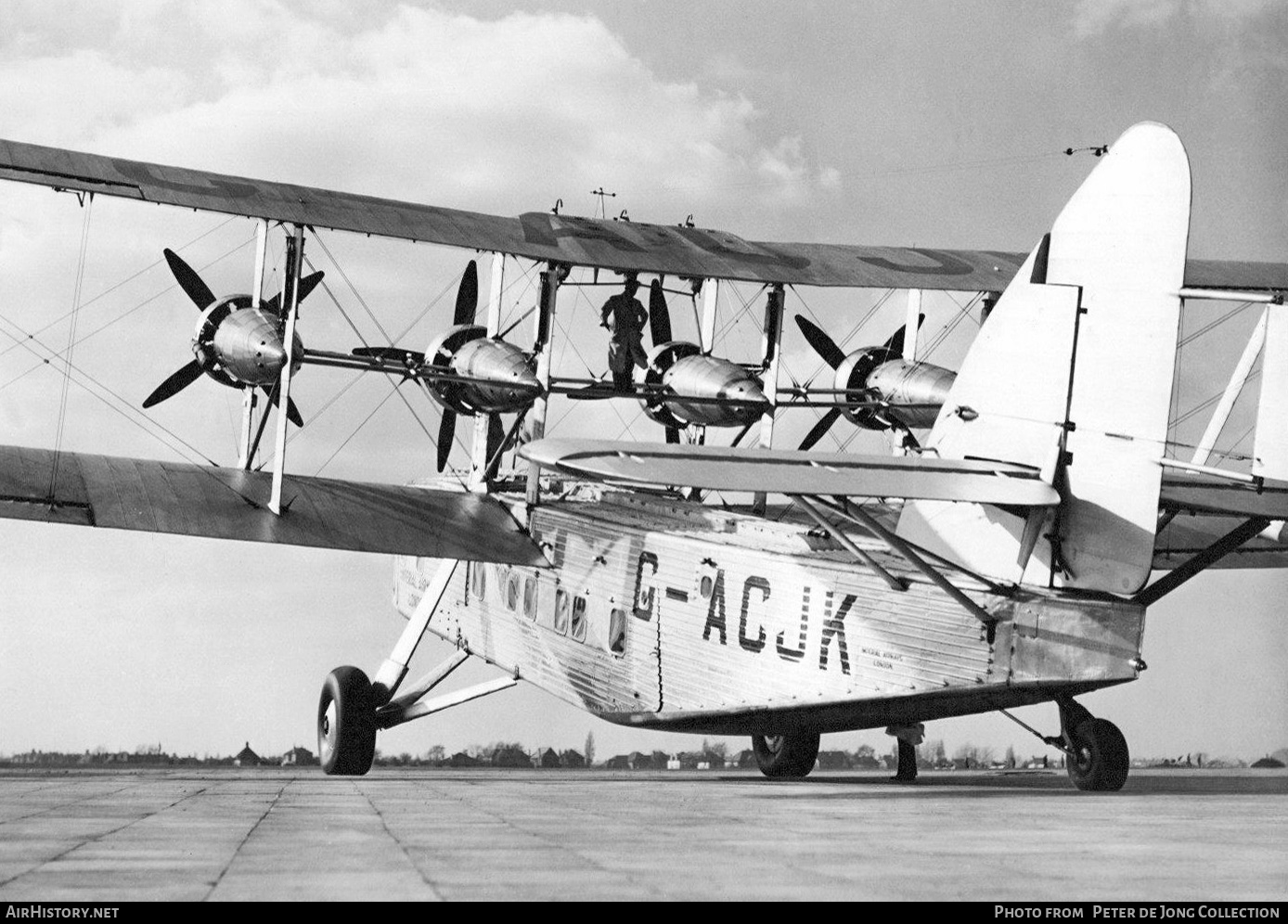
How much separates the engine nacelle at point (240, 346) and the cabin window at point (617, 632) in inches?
229

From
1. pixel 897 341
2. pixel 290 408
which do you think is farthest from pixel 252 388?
pixel 897 341

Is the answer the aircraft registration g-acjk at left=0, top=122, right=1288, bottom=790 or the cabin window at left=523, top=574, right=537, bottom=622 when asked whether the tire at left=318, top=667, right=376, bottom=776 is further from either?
the cabin window at left=523, top=574, right=537, bottom=622

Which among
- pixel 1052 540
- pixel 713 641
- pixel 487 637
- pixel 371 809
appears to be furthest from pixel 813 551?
pixel 487 637

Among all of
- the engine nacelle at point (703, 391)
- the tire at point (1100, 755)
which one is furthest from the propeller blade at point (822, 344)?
the tire at point (1100, 755)

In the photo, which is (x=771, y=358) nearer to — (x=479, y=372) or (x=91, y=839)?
(x=479, y=372)

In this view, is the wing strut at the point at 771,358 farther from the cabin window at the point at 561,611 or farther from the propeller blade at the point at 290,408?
the propeller blade at the point at 290,408

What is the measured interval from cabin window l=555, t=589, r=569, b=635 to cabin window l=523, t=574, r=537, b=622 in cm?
88

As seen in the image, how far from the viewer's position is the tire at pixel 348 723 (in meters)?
22.6

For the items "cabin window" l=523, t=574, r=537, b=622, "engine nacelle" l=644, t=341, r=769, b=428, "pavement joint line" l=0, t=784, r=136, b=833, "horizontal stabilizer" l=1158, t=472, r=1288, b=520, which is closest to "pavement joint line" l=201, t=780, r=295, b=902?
"pavement joint line" l=0, t=784, r=136, b=833

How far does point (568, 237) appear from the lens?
2402 cm

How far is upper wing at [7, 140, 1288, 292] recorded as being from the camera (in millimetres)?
22031

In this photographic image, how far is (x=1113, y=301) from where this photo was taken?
15117mm

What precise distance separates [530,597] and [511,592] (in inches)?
34.3

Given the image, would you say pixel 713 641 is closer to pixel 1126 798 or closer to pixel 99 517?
pixel 1126 798
